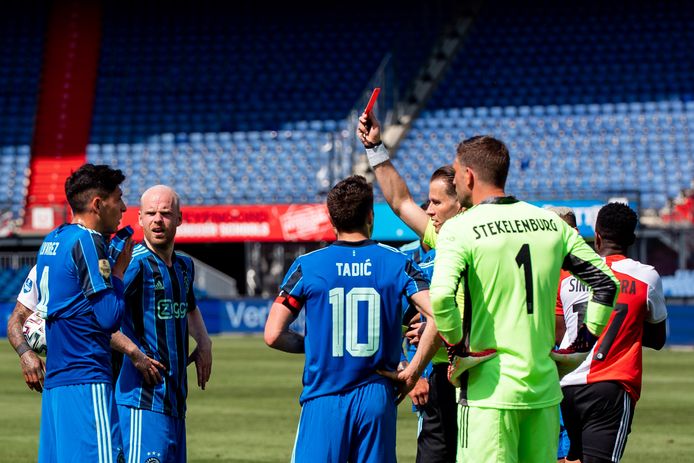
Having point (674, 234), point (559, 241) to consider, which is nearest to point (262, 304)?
point (674, 234)

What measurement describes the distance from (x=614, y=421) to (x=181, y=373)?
2.54 m

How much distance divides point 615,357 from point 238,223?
22502 mm

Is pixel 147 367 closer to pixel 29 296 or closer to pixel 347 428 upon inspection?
pixel 29 296

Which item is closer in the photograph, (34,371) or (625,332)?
(34,371)

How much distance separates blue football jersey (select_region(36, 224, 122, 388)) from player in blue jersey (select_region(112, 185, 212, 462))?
0.17 m

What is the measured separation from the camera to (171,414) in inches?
273

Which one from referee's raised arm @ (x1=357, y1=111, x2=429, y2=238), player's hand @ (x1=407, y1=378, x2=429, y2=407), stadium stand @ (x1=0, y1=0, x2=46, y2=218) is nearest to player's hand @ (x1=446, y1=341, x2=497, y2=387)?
player's hand @ (x1=407, y1=378, x2=429, y2=407)

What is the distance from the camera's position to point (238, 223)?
96.2 feet

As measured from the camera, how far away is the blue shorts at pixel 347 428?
5965mm

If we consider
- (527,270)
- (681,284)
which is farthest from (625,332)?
(681,284)

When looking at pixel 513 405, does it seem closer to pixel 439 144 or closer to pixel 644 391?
pixel 644 391

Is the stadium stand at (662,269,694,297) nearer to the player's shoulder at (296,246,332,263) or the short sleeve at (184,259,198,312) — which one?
the short sleeve at (184,259,198,312)

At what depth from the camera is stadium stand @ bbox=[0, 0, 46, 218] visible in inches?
1325

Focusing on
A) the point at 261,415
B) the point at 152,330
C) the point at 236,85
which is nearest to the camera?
the point at 152,330
